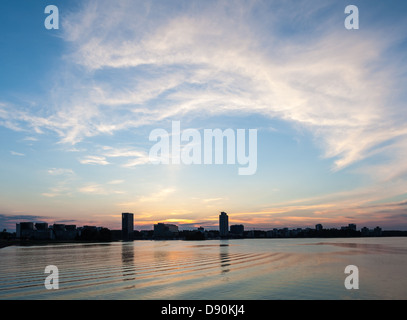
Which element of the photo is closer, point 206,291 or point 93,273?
point 206,291

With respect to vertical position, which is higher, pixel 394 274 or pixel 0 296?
pixel 0 296

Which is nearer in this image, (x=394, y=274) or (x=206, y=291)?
(x=206, y=291)

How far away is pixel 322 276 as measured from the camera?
2109 inches

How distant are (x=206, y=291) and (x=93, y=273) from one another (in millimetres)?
24802

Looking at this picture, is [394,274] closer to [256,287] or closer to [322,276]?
[322,276]
